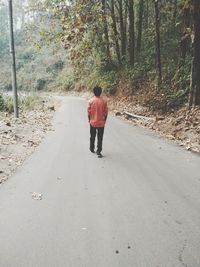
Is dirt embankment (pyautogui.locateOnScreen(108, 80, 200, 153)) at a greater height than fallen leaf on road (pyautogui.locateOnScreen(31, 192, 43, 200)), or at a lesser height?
lesser

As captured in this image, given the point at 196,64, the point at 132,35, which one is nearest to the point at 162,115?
the point at 196,64

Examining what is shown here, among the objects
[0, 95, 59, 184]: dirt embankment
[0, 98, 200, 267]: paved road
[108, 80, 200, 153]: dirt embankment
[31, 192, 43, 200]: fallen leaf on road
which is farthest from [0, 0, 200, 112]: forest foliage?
[31, 192, 43, 200]: fallen leaf on road

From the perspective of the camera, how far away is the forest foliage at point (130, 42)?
1570cm

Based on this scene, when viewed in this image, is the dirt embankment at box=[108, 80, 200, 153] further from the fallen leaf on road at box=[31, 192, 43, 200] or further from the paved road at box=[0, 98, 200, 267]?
the fallen leaf on road at box=[31, 192, 43, 200]

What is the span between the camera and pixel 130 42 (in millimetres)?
30281

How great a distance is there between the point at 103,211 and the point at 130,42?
994 inches

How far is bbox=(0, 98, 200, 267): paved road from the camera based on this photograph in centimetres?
502

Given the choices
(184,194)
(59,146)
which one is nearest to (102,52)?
(59,146)

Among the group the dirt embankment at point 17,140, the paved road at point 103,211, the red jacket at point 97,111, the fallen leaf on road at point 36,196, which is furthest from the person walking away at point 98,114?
the fallen leaf on road at point 36,196

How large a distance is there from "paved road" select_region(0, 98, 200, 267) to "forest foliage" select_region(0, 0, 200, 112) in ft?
17.7

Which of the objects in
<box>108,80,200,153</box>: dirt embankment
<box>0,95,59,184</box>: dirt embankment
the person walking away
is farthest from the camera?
<box>108,80,200,153</box>: dirt embankment

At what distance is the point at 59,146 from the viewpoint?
1248cm

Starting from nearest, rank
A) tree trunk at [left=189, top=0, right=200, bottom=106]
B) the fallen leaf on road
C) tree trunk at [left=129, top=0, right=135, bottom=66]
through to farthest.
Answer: the fallen leaf on road → tree trunk at [left=189, top=0, right=200, bottom=106] → tree trunk at [left=129, top=0, right=135, bottom=66]

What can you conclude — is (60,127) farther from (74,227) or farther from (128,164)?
(74,227)
